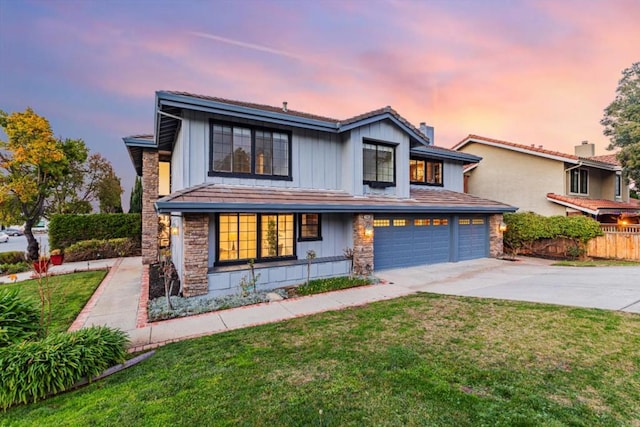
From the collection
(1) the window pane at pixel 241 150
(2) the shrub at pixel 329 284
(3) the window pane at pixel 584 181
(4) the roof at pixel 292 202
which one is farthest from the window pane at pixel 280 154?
(3) the window pane at pixel 584 181

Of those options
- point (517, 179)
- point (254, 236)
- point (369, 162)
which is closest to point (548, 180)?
point (517, 179)

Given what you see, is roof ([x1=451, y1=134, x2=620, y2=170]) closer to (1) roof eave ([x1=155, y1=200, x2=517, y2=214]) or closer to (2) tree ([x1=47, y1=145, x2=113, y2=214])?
(1) roof eave ([x1=155, y1=200, x2=517, y2=214])

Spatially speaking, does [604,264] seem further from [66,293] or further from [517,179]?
[66,293]

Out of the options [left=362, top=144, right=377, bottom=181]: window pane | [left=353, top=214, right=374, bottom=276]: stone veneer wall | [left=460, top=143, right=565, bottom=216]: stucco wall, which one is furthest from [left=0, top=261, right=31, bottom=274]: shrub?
[left=460, top=143, right=565, bottom=216]: stucco wall

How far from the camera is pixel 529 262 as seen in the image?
13.0 m

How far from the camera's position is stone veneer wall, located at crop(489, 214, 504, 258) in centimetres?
1432

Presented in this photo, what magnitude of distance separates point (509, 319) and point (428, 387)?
3.49 m

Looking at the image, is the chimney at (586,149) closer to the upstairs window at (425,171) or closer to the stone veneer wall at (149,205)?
the upstairs window at (425,171)

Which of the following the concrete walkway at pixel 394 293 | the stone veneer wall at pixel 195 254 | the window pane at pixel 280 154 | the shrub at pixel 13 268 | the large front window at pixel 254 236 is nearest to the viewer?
the concrete walkway at pixel 394 293

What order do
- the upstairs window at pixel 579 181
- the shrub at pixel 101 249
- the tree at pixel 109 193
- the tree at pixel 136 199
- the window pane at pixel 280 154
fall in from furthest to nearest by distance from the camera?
the tree at pixel 109 193 < the tree at pixel 136 199 < the upstairs window at pixel 579 181 < the shrub at pixel 101 249 < the window pane at pixel 280 154

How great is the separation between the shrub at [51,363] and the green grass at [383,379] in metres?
0.16

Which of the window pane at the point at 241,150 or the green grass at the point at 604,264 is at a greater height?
the window pane at the point at 241,150

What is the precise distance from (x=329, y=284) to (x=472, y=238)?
903 centimetres

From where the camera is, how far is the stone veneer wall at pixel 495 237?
47.0 ft
